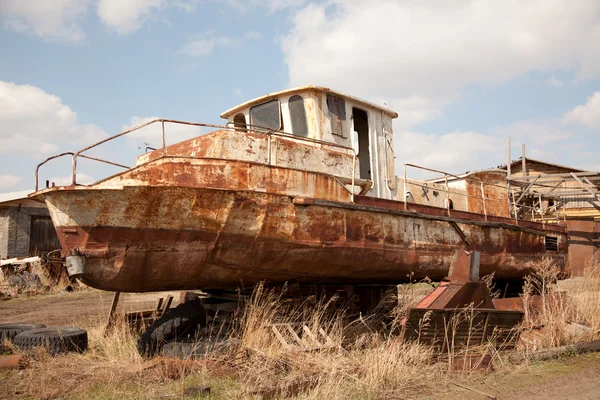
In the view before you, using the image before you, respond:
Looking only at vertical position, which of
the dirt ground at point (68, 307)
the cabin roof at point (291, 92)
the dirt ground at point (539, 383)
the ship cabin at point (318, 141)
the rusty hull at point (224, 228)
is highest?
the cabin roof at point (291, 92)

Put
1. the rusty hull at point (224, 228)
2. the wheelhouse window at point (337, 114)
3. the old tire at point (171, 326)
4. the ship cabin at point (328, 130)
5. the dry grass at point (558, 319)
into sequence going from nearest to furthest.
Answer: the rusty hull at point (224, 228) → the old tire at point (171, 326) → the dry grass at point (558, 319) → the ship cabin at point (328, 130) → the wheelhouse window at point (337, 114)

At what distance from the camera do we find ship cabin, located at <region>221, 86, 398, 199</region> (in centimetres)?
676

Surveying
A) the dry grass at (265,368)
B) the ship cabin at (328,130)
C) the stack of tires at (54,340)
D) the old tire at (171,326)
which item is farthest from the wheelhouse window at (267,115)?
the stack of tires at (54,340)

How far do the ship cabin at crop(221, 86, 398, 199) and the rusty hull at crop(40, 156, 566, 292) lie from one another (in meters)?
0.38

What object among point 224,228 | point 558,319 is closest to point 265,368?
point 224,228

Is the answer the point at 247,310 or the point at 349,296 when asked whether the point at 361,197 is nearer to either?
the point at 349,296

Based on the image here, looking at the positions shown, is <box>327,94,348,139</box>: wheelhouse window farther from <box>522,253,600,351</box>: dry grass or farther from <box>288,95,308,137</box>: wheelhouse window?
<box>522,253,600,351</box>: dry grass

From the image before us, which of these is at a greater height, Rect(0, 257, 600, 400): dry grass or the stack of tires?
the stack of tires

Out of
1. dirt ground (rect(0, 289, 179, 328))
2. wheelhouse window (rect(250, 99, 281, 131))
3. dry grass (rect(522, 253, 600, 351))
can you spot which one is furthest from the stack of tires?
dry grass (rect(522, 253, 600, 351))

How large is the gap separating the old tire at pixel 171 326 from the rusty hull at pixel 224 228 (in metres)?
0.63

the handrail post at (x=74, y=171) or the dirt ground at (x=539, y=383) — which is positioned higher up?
the handrail post at (x=74, y=171)

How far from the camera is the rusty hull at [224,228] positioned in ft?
17.3

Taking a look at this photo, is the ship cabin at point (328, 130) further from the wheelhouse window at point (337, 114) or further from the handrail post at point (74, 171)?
the handrail post at point (74, 171)

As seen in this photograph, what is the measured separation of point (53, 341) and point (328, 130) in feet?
15.4
